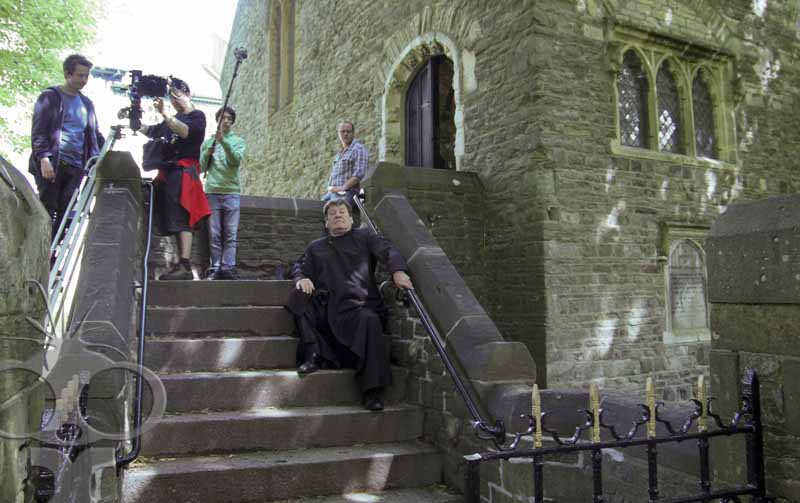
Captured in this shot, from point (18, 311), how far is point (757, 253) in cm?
274

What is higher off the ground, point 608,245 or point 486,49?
point 486,49

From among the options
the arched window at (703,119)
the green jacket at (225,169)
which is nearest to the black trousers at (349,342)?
the green jacket at (225,169)

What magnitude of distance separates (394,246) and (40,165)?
10.3 feet

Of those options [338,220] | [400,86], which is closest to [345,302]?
[338,220]

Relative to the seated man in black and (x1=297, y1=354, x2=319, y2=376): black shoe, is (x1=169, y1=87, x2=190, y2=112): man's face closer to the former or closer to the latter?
the seated man in black

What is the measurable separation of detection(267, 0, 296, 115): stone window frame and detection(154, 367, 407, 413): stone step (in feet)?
36.9

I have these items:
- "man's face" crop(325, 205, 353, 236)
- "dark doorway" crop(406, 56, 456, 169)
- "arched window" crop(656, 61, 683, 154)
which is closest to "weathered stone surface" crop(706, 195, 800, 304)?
"man's face" crop(325, 205, 353, 236)

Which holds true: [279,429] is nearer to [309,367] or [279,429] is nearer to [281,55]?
[309,367]

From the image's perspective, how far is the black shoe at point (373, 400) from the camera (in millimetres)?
4500

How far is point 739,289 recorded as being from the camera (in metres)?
2.74

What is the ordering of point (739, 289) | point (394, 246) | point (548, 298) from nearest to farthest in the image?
1. point (739, 289)
2. point (394, 246)
3. point (548, 298)

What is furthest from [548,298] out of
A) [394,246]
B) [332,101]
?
[332,101]

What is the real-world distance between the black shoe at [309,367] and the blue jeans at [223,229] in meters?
1.99

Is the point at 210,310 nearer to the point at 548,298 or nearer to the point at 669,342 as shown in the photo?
the point at 548,298
